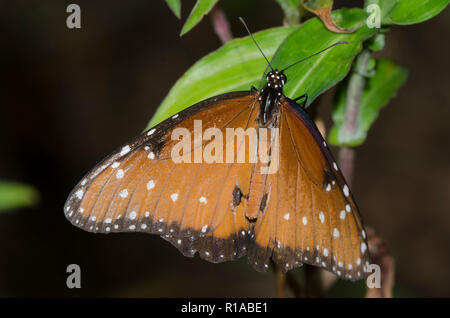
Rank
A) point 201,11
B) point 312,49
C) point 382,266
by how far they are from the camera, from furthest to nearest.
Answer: point 382,266 → point 312,49 → point 201,11

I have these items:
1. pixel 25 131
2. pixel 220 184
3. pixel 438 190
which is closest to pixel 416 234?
pixel 438 190

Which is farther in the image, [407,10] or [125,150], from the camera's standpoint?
[125,150]

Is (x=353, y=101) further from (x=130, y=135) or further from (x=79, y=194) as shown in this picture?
(x=130, y=135)

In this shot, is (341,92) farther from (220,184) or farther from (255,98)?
(220,184)

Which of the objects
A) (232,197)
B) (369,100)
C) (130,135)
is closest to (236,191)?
(232,197)

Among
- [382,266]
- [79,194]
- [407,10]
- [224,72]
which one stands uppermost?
[407,10]

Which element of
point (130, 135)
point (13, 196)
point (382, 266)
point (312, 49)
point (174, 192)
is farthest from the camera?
point (130, 135)

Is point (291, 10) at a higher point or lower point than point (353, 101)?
higher
